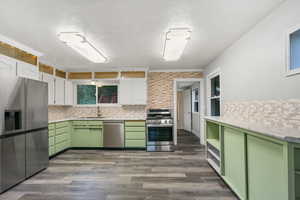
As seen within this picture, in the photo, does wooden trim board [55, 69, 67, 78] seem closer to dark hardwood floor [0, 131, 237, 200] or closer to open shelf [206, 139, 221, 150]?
dark hardwood floor [0, 131, 237, 200]

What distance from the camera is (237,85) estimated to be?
324cm

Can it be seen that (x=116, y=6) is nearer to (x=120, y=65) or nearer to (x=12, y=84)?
(x=12, y=84)

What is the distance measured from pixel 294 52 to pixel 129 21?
6.58 ft

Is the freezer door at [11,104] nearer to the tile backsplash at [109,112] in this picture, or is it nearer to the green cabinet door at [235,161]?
the tile backsplash at [109,112]

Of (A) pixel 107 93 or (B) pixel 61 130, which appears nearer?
(B) pixel 61 130

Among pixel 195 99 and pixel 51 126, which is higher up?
pixel 195 99

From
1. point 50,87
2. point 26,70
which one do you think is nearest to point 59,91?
point 50,87

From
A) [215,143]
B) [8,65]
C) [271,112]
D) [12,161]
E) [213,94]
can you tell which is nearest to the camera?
[271,112]

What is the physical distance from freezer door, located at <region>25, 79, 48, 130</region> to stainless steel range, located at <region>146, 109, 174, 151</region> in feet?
8.53

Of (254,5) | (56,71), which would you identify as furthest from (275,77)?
(56,71)

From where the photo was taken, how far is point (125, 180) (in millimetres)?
2982

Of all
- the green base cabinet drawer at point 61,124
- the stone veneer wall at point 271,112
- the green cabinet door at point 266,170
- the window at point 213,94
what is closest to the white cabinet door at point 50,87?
the green base cabinet drawer at point 61,124

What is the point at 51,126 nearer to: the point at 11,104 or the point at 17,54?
the point at 11,104

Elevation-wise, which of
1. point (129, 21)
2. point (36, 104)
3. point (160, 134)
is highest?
point (129, 21)
